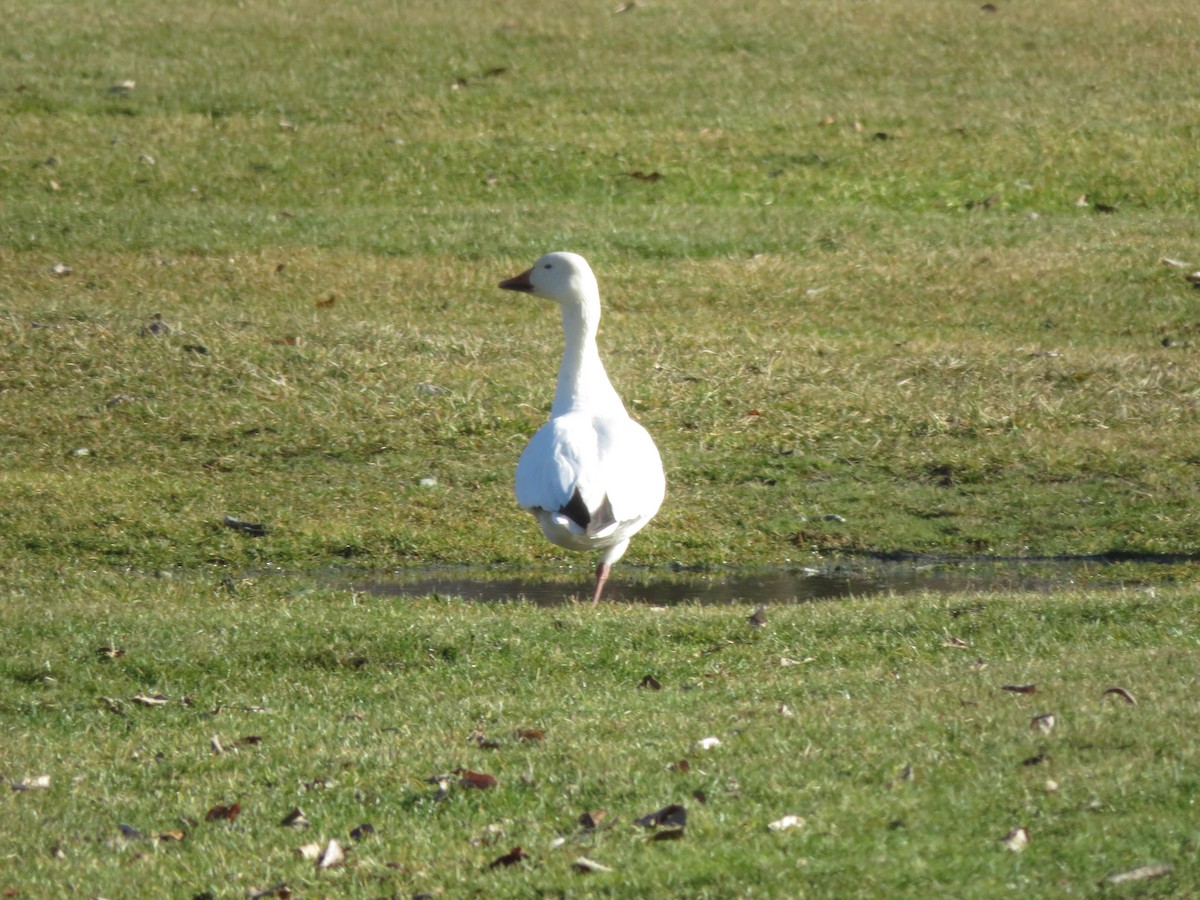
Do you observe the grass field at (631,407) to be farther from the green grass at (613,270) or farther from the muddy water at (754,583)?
the muddy water at (754,583)

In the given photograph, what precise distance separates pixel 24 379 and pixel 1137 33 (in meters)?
16.8

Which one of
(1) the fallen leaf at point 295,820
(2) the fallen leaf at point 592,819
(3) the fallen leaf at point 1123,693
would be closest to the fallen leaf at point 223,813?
(1) the fallen leaf at point 295,820

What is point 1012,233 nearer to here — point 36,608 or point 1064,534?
point 1064,534

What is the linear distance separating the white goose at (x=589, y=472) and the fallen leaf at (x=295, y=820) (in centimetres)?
287

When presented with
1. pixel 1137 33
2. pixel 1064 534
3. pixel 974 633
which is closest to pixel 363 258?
pixel 1064 534

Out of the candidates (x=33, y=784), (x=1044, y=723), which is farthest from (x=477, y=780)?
(x=1044, y=723)

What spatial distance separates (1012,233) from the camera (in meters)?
17.2

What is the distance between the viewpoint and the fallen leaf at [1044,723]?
5.59 m

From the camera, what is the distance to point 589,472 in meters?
8.23

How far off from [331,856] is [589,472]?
3.41m

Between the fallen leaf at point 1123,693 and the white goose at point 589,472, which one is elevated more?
the fallen leaf at point 1123,693

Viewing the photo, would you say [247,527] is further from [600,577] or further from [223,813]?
[223,813]

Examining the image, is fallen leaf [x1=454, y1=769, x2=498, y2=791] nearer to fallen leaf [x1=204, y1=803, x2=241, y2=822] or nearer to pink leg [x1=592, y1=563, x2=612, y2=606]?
fallen leaf [x1=204, y1=803, x2=241, y2=822]

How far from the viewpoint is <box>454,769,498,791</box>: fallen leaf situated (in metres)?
5.57
